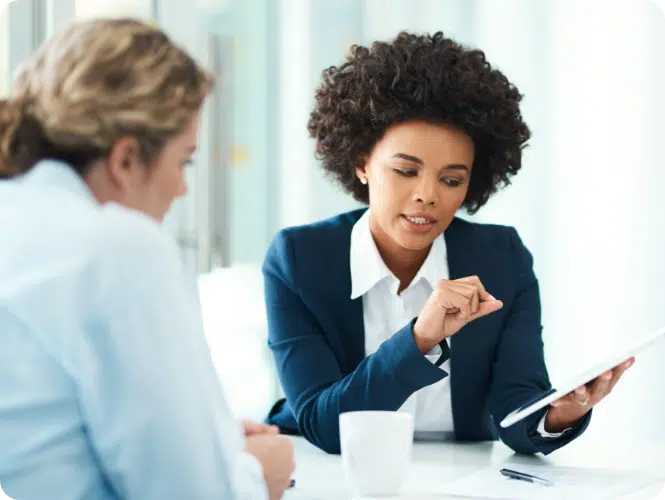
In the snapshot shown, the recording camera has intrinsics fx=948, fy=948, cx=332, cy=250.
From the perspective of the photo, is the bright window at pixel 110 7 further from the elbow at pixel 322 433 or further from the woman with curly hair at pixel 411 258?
the elbow at pixel 322 433

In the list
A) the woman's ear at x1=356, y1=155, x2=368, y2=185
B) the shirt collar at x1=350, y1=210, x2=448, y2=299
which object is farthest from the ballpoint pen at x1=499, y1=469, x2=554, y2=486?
the woman's ear at x1=356, y1=155, x2=368, y2=185

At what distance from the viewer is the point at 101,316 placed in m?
0.84

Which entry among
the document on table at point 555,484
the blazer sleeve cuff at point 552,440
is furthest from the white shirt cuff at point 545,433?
the document on table at point 555,484

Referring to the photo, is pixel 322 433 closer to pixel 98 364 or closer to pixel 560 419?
pixel 560 419

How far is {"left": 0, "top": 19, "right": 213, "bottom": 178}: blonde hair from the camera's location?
930 millimetres

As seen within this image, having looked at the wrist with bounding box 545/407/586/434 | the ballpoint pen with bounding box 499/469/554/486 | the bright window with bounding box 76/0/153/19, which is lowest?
the wrist with bounding box 545/407/586/434

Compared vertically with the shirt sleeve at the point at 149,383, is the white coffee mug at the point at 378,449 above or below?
below

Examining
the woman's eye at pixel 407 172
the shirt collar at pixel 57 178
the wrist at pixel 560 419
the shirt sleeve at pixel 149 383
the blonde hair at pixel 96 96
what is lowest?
the wrist at pixel 560 419

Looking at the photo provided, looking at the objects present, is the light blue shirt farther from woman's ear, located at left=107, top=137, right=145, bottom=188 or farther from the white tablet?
the white tablet

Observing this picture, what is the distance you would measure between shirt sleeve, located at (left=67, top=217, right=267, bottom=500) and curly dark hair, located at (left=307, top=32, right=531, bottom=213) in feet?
3.50

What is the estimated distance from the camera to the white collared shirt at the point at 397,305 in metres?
1.89

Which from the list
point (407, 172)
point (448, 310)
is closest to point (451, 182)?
point (407, 172)

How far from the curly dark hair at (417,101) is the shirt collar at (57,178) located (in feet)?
3.34

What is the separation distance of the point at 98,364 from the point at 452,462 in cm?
80
